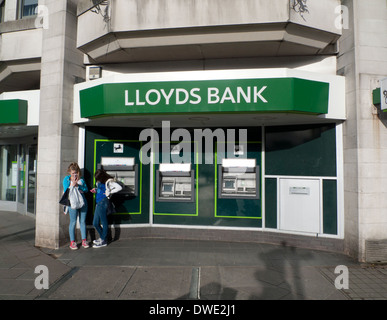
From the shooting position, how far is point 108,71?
19.9 feet

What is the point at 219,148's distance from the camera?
5.93 m

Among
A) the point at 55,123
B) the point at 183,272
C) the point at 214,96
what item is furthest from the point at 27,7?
the point at 183,272

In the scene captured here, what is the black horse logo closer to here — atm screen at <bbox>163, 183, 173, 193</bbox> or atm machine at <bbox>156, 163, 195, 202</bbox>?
atm machine at <bbox>156, 163, 195, 202</bbox>

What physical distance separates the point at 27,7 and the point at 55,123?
436 cm

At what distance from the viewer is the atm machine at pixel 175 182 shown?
6004 mm

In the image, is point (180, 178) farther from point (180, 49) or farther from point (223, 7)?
point (223, 7)

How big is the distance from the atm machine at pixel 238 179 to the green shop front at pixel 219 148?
2 centimetres

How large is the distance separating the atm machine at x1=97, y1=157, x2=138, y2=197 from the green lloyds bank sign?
1365 mm

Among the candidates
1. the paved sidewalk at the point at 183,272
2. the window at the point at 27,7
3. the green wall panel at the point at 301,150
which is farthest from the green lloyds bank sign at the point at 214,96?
→ the window at the point at 27,7

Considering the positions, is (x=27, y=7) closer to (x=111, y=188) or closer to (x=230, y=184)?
(x=111, y=188)

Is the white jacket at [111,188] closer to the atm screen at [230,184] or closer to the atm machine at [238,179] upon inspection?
the atm machine at [238,179]

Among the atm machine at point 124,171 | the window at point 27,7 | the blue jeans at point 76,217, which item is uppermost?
the window at point 27,7

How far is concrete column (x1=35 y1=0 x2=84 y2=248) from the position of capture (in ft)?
17.6

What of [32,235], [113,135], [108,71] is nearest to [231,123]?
[113,135]
